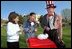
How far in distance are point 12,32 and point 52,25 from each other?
593 millimetres

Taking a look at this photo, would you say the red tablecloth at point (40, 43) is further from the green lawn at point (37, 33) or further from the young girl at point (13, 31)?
the young girl at point (13, 31)

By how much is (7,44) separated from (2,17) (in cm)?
40

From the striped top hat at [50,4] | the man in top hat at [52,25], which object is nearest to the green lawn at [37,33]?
the man in top hat at [52,25]

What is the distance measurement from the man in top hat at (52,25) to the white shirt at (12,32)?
39cm

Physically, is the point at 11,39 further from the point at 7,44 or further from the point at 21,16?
the point at 21,16

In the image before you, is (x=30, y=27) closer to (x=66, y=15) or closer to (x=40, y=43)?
(x=40, y=43)

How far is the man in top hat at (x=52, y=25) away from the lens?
3.25 m

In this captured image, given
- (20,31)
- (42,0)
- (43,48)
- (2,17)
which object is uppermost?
(42,0)

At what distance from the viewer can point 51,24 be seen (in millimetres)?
3266

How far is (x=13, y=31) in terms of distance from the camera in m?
3.21

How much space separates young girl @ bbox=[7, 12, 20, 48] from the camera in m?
3.21

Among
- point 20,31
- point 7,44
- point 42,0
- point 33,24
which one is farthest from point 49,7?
point 7,44

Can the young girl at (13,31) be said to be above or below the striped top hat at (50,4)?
below

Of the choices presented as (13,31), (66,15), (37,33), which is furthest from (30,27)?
(66,15)
